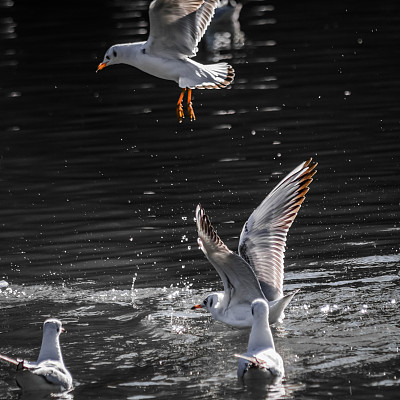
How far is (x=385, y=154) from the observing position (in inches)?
692

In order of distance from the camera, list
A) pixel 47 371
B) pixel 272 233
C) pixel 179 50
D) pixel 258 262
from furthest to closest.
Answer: pixel 179 50
pixel 272 233
pixel 258 262
pixel 47 371

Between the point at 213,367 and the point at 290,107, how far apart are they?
38.5ft

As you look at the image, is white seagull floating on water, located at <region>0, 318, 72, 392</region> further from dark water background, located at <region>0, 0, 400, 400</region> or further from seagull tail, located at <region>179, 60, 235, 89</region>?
seagull tail, located at <region>179, 60, 235, 89</region>

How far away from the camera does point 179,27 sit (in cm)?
1355

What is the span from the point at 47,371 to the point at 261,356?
177cm

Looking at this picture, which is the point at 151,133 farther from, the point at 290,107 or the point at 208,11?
the point at 208,11

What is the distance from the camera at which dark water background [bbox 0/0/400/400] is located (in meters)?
10.3

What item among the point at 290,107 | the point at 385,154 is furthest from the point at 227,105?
the point at 385,154

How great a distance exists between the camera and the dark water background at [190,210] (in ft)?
33.8

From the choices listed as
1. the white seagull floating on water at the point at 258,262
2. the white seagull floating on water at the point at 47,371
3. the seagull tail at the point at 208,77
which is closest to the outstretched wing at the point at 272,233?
the white seagull floating on water at the point at 258,262

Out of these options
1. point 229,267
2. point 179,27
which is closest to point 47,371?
point 229,267

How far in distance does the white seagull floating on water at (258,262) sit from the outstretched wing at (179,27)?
258cm

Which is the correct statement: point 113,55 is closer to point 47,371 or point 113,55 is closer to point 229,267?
point 229,267

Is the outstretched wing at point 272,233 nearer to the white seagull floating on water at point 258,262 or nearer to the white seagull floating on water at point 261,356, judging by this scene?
the white seagull floating on water at point 258,262
